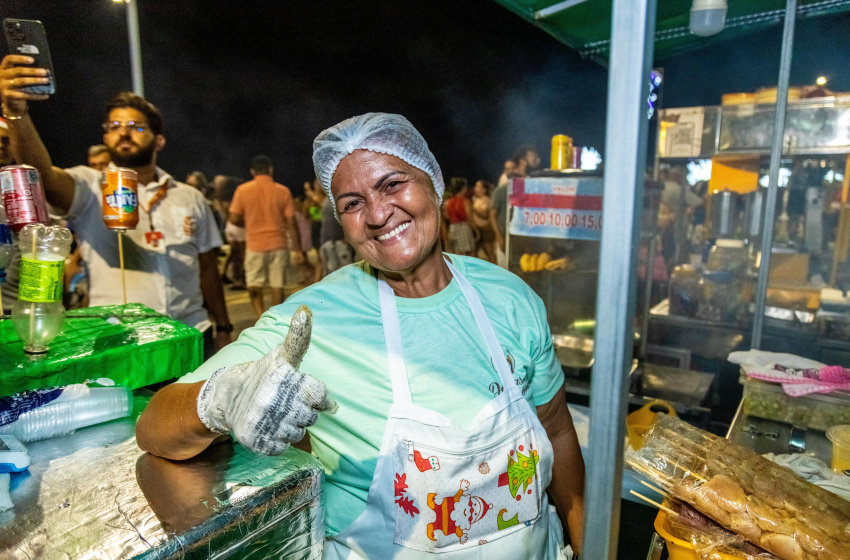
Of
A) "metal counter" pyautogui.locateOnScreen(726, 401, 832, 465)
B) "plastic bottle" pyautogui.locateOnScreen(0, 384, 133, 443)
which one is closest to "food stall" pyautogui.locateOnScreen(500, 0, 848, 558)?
"plastic bottle" pyautogui.locateOnScreen(0, 384, 133, 443)

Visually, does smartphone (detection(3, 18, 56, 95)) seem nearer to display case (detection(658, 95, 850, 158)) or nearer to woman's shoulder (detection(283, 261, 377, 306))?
woman's shoulder (detection(283, 261, 377, 306))

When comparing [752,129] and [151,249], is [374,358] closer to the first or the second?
[151,249]

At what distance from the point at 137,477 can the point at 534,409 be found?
1153 millimetres

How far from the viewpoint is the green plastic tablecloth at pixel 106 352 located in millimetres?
1407

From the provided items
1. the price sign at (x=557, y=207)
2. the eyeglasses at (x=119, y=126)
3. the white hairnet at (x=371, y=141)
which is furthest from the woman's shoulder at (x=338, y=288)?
the eyeglasses at (x=119, y=126)

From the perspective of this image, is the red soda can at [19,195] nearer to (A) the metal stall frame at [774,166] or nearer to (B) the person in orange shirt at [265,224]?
(A) the metal stall frame at [774,166]

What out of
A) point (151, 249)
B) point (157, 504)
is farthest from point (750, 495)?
point (151, 249)

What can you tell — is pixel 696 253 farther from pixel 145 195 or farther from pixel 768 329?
pixel 145 195

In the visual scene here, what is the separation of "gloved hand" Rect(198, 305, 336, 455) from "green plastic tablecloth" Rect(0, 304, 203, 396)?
30.7 inches

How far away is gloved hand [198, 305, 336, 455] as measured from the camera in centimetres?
93

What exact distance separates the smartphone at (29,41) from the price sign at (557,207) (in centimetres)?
236

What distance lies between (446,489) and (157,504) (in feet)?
2.35

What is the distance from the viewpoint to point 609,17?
3689mm

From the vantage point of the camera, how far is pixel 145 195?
10.1ft
